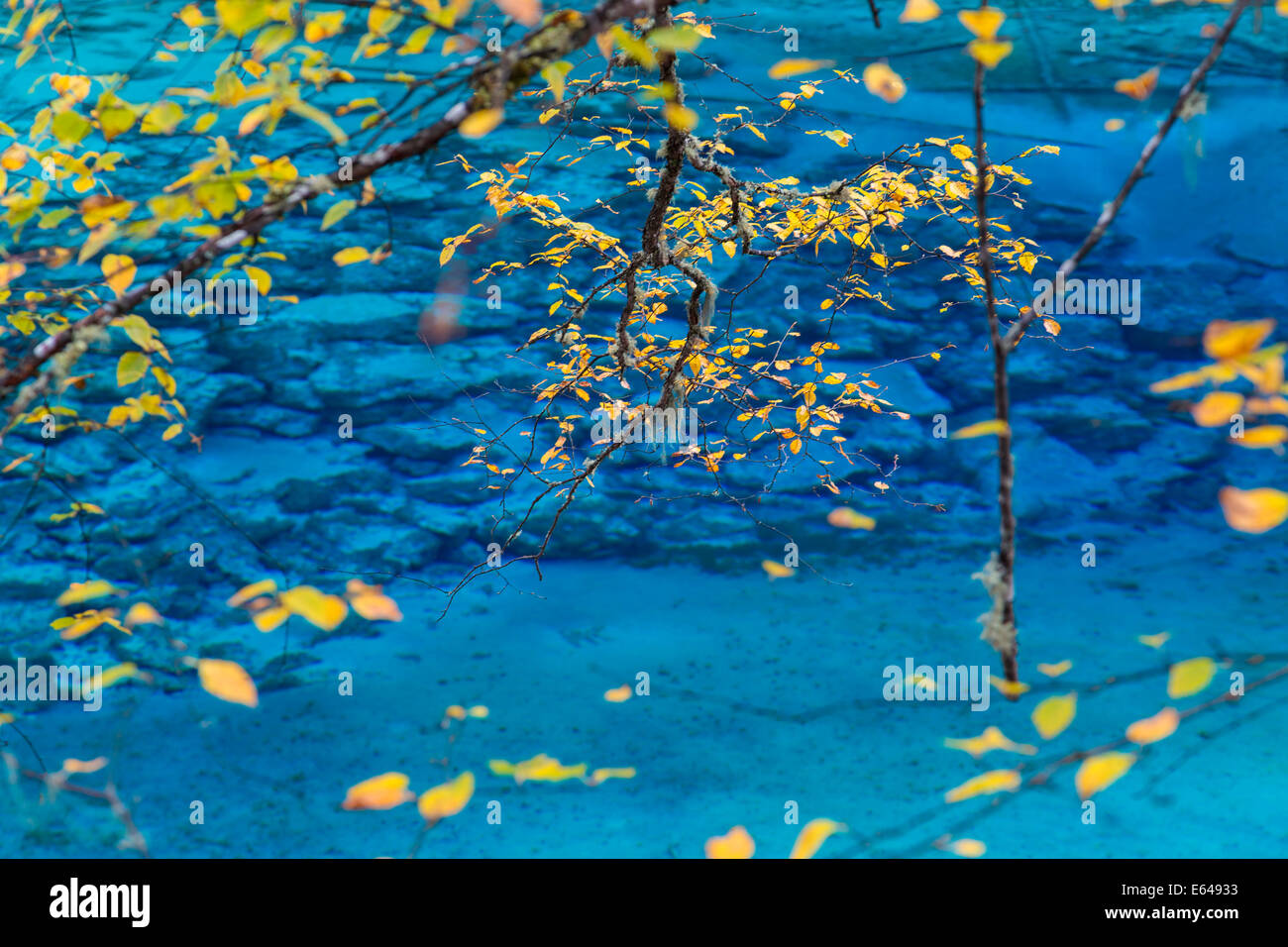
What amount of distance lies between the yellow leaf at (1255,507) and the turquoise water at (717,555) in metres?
2.85

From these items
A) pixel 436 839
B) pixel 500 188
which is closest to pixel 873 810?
pixel 436 839

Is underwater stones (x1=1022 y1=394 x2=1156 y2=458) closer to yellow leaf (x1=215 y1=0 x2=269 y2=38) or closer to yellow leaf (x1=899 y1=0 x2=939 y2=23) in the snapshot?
yellow leaf (x1=899 y1=0 x2=939 y2=23)

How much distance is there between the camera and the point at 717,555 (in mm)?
7176

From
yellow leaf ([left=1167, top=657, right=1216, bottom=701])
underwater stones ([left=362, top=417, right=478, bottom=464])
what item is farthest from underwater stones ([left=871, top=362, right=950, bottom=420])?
yellow leaf ([left=1167, top=657, right=1216, bottom=701])

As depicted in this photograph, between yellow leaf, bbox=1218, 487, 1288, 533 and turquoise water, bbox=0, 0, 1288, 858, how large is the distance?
2.85 meters

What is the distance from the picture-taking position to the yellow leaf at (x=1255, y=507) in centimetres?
89

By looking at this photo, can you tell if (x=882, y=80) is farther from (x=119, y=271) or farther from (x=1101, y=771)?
(x=119, y=271)

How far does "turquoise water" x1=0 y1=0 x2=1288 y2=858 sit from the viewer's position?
453 centimetres

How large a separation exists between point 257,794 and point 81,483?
353cm

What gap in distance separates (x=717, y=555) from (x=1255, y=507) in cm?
629

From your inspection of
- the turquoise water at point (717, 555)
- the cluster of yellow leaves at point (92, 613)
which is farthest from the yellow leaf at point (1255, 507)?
the turquoise water at point (717, 555)

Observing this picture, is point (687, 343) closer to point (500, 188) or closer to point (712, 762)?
point (500, 188)

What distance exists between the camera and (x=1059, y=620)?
20.5ft

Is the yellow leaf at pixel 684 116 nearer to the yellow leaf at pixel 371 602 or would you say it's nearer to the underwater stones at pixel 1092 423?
the yellow leaf at pixel 371 602
